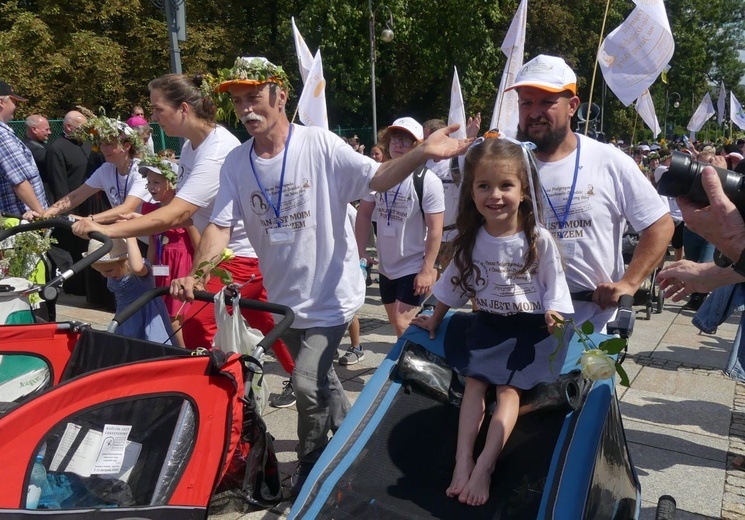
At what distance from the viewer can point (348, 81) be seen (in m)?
25.4

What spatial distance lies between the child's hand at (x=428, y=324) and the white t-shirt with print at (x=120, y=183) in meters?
2.73

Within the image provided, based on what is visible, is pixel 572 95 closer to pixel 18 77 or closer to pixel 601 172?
pixel 601 172

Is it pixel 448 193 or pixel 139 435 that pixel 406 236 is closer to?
pixel 448 193

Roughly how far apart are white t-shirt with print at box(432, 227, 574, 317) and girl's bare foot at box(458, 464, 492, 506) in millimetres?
678

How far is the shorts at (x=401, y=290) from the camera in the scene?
16.5 feet

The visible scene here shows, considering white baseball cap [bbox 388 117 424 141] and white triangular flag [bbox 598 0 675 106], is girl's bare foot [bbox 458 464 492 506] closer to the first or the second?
white baseball cap [bbox 388 117 424 141]

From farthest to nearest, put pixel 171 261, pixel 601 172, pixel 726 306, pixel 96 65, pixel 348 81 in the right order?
1. pixel 348 81
2. pixel 96 65
3. pixel 171 261
4. pixel 726 306
5. pixel 601 172

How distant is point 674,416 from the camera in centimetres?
505

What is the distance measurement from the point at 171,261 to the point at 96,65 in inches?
687

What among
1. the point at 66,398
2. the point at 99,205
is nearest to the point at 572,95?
the point at 66,398

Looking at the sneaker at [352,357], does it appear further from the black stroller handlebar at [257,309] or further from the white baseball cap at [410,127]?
the black stroller handlebar at [257,309]

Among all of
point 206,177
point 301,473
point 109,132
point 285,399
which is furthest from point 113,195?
point 301,473

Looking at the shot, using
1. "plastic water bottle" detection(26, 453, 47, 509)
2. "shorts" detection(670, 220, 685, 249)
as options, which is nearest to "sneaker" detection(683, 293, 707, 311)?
"shorts" detection(670, 220, 685, 249)

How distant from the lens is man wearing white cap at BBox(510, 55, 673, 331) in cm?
327
